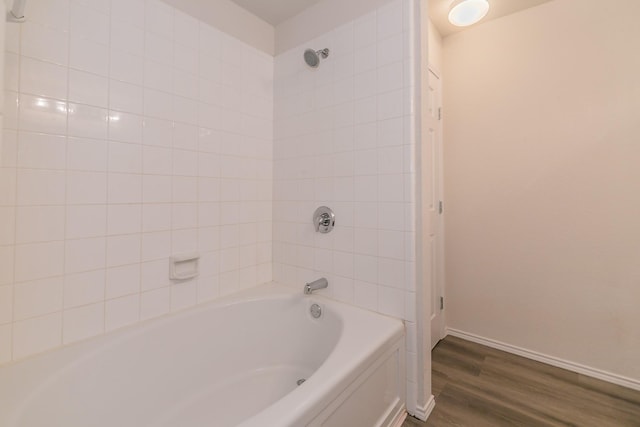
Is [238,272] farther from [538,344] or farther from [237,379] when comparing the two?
[538,344]

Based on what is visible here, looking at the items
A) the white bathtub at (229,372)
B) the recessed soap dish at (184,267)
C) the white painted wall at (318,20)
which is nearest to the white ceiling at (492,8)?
the white painted wall at (318,20)

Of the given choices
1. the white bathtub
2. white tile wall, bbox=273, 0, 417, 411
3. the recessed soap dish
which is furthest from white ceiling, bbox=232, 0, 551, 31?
the white bathtub

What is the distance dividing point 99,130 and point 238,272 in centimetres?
104

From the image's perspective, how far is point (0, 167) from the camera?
0.89 meters

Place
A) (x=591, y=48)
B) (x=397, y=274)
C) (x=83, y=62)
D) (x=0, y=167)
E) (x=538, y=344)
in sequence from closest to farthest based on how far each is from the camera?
(x=0, y=167) < (x=83, y=62) < (x=397, y=274) < (x=591, y=48) < (x=538, y=344)

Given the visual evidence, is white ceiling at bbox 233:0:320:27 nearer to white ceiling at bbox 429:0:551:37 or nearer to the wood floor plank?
white ceiling at bbox 429:0:551:37

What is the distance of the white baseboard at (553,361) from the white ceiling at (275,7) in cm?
268

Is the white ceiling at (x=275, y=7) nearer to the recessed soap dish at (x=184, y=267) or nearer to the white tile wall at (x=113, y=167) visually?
the white tile wall at (x=113, y=167)

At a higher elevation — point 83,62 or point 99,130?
point 83,62

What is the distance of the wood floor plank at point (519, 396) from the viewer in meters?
1.28

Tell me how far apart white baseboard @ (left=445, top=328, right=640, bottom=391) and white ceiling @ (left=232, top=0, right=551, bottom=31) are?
7.93 ft

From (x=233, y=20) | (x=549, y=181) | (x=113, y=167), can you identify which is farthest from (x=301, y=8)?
(x=549, y=181)

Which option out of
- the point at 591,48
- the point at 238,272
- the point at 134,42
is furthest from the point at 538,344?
the point at 134,42

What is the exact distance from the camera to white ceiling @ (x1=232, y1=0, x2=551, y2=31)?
5.47 feet
